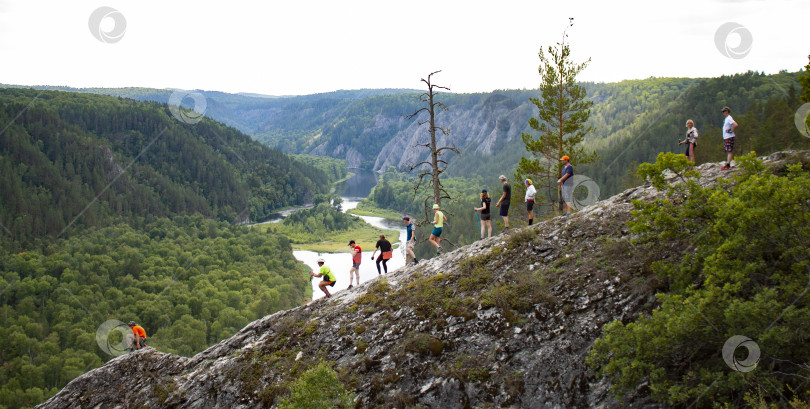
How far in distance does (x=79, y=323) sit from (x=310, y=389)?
267 feet

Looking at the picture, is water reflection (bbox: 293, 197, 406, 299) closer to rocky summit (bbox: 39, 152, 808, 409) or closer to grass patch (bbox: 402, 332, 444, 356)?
rocky summit (bbox: 39, 152, 808, 409)

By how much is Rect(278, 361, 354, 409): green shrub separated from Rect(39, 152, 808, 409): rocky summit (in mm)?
1413

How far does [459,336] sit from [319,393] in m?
4.24

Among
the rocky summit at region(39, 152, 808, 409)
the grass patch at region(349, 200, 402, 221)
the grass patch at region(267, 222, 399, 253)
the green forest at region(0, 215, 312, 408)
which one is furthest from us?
the grass patch at region(349, 200, 402, 221)

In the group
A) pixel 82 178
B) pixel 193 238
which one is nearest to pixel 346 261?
pixel 193 238

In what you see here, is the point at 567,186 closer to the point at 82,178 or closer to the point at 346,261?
the point at 346,261

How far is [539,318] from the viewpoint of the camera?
1223cm

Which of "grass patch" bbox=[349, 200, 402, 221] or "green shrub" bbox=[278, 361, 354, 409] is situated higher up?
"green shrub" bbox=[278, 361, 354, 409]

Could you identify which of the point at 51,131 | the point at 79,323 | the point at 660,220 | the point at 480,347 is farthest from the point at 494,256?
the point at 51,131

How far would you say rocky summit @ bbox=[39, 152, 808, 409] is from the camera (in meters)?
11.1

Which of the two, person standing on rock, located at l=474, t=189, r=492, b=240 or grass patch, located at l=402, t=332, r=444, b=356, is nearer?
grass patch, located at l=402, t=332, r=444, b=356

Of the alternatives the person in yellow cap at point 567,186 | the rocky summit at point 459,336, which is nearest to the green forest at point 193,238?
the rocky summit at point 459,336

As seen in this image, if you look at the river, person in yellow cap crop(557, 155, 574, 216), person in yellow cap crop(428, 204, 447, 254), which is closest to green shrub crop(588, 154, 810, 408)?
person in yellow cap crop(557, 155, 574, 216)

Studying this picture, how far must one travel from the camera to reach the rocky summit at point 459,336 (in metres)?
11.1
